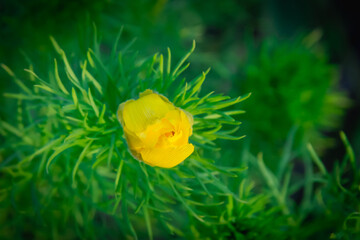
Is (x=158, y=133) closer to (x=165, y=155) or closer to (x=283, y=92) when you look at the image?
(x=165, y=155)

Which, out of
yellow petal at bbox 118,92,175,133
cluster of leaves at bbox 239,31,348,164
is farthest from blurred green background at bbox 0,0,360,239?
yellow petal at bbox 118,92,175,133

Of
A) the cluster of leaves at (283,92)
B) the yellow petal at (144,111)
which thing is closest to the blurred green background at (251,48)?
the cluster of leaves at (283,92)

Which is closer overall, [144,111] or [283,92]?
[144,111]

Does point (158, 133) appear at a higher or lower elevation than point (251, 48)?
lower

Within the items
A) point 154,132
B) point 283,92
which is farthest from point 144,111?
point 283,92

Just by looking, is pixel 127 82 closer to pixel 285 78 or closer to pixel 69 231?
pixel 285 78

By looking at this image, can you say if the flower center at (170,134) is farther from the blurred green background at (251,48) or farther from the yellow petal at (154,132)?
the blurred green background at (251,48)

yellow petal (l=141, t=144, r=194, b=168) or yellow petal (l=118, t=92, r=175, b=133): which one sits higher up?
yellow petal (l=118, t=92, r=175, b=133)

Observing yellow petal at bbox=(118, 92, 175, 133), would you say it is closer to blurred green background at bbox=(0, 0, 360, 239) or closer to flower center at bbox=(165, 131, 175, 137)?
flower center at bbox=(165, 131, 175, 137)
